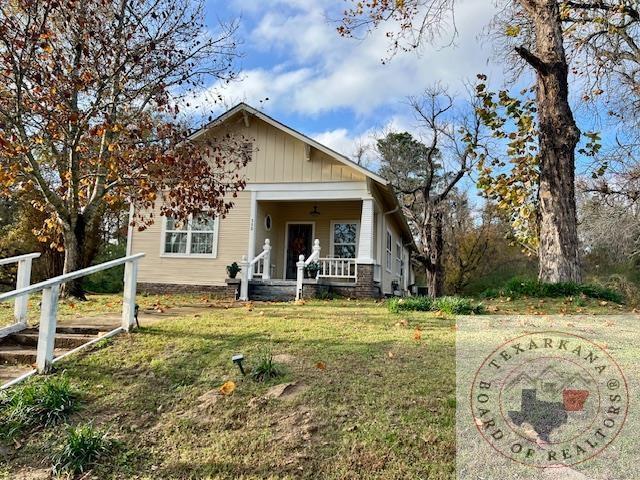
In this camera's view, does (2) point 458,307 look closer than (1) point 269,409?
No

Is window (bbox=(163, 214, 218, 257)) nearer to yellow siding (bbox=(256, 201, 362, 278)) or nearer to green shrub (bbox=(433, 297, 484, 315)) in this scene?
yellow siding (bbox=(256, 201, 362, 278))

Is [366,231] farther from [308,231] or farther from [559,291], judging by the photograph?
[559,291]

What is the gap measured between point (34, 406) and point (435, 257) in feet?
72.6

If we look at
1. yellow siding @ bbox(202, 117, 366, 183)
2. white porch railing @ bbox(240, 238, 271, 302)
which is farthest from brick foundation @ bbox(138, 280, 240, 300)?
yellow siding @ bbox(202, 117, 366, 183)

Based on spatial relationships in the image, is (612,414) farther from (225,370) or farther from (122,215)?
(122,215)

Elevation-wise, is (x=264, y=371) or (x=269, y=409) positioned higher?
(x=264, y=371)

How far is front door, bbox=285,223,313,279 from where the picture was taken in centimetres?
1667

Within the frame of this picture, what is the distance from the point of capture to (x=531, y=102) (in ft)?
41.2

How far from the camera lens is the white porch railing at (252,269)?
12.8 meters

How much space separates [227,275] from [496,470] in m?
12.2

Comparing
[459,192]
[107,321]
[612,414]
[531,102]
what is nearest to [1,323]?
[107,321]

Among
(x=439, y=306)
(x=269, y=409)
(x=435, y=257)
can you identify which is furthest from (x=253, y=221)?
(x=435, y=257)

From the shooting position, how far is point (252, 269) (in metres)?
13.9

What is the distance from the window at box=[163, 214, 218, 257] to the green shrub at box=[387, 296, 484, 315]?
25.4 feet
